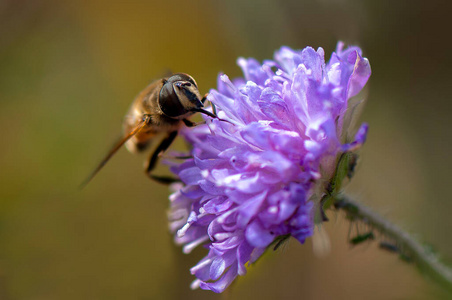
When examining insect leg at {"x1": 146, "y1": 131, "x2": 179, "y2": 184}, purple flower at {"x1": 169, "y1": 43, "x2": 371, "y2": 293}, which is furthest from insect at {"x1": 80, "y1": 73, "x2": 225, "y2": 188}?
purple flower at {"x1": 169, "y1": 43, "x2": 371, "y2": 293}

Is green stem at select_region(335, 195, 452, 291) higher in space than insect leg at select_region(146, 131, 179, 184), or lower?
lower

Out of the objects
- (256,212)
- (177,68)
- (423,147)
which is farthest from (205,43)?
(256,212)

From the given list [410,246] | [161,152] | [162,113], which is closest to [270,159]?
[162,113]

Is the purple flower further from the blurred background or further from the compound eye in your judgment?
the blurred background

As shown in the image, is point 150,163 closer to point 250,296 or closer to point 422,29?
point 250,296

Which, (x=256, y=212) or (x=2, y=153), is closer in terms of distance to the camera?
(x=256, y=212)

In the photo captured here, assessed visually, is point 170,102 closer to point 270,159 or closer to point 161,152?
point 161,152
